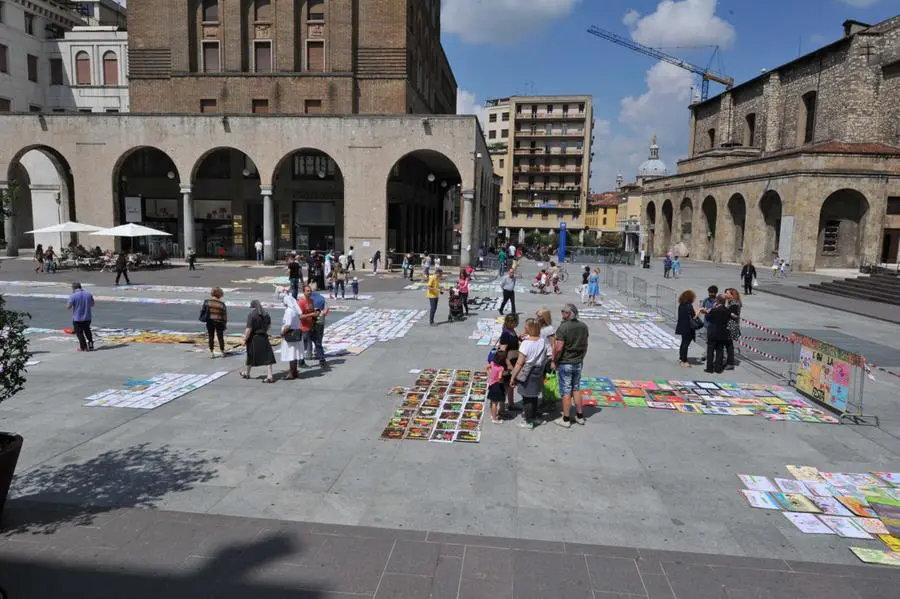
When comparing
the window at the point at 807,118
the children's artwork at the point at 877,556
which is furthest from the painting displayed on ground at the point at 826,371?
the window at the point at 807,118

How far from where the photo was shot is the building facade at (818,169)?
130ft

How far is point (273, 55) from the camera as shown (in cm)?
3959

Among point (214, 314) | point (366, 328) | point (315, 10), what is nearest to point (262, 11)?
point (315, 10)

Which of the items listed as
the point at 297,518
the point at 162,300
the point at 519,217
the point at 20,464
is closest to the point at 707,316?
the point at 297,518

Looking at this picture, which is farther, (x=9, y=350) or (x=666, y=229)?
(x=666, y=229)

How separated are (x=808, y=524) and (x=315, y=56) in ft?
133

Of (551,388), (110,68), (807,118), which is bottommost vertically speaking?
(551,388)

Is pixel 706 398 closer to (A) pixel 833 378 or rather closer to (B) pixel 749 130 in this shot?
(A) pixel 833 378

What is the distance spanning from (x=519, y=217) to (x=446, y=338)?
84035 mm

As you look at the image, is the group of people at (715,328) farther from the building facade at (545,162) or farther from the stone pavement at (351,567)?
the building facade at (545,162)

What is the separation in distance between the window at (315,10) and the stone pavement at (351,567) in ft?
130

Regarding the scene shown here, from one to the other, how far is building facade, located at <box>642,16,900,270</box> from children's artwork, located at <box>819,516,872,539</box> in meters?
39.8

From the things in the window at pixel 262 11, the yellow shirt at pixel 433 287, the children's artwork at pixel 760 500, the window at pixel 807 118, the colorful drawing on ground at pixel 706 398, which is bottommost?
the children's artwork at pixel 760 500

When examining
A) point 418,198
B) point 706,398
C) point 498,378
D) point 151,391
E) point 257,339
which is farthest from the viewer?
point 418,198
